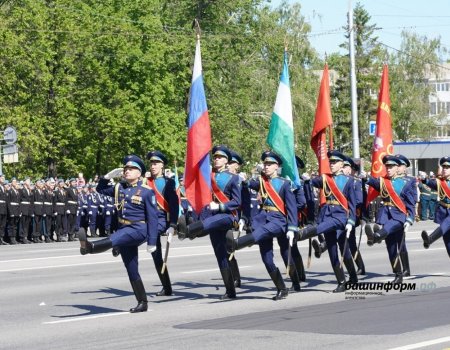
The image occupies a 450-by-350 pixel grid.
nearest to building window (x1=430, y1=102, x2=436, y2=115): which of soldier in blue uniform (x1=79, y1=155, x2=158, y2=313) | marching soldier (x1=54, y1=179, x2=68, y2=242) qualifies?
marching soldier (x1=54, y1=179, x2=68, y2=242)

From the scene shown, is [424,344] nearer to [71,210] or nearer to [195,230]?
[195,230]

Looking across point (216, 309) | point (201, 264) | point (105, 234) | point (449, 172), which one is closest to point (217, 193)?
point (216, 309)

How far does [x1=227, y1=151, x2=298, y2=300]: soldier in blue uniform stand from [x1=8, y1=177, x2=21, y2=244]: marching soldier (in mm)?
17747

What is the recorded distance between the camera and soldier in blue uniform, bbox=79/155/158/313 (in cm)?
1380

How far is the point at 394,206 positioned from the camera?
55.2 feet

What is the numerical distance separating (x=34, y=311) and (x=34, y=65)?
115 feet

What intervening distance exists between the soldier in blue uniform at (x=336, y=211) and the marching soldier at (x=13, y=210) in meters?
16.8

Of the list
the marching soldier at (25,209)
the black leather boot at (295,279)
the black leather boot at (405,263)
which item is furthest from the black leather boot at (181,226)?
the marching soldier at (25,209)

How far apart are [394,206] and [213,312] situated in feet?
13.6

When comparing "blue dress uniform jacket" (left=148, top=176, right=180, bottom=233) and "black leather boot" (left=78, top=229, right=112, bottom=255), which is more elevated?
"blue dress uniform jacket" (left=148, top=176, right=180, bottom=233)

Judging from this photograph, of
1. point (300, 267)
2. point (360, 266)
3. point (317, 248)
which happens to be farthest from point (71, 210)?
point (300, 267)

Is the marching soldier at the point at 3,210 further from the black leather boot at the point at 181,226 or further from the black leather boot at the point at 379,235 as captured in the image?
the black leather boot at the point at 181,226

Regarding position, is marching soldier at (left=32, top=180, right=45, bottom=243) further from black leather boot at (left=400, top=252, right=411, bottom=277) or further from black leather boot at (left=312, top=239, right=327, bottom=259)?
black leather boot at (left=400, top=252, right=411, bottom=277)

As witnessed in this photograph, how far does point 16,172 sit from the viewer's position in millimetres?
49812
